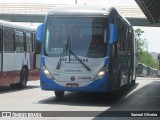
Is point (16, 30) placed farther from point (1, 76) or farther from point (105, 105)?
point (105, 105)

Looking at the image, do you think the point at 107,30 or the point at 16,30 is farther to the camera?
the point at 16,30

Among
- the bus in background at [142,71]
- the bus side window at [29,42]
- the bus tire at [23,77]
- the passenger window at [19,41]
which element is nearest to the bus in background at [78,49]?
the passenger window at [19,41]

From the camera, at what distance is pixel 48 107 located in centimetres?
1430

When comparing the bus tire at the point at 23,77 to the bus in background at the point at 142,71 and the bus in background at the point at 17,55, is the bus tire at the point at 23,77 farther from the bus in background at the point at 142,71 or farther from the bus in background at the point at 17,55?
the bus in background at the point at 142,71

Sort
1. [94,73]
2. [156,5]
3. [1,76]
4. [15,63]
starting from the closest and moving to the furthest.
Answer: [94,73]
[1,76]
[15,63]
[156,5]

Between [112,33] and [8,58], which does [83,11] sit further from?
[8,58]

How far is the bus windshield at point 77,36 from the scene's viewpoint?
52.3ft

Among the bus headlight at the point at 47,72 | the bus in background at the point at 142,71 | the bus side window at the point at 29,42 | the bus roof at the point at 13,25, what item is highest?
the bus roof at the point at 13,25

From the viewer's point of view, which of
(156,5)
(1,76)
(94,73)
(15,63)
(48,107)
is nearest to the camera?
(48,107)

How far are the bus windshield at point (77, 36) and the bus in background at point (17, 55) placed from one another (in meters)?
3.29

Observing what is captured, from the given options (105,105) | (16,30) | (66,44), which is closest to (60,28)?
(66,44)

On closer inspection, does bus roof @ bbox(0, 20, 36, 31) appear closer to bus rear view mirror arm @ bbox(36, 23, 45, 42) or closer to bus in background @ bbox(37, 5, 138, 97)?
bus rear view mirror arm @ bbox(36, 23, 45, 42)

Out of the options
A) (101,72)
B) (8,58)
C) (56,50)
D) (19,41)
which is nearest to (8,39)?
(8,58)

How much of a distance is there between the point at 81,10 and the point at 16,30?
5660mm
